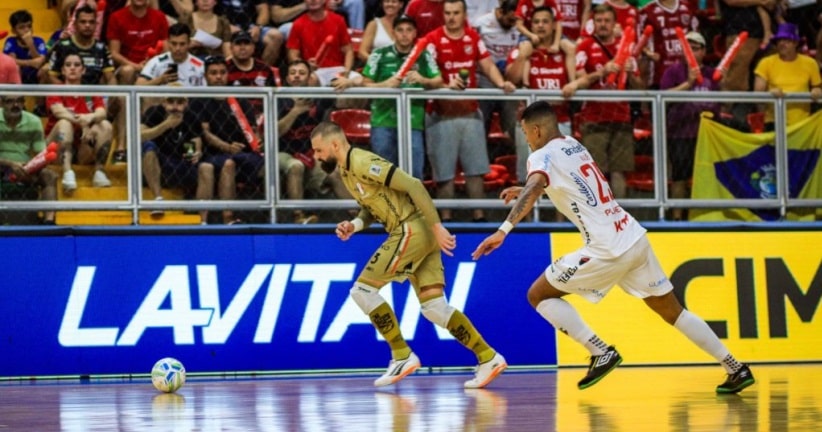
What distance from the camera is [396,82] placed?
1571cm

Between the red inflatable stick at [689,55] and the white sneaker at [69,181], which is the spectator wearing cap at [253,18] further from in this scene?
the red inflatable stick at [689,55]

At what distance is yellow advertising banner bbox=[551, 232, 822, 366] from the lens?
15455mm

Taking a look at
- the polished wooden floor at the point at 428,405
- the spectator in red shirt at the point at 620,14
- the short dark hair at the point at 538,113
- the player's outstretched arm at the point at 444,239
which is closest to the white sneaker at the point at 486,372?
the polished wooden floor at the point at 428,405

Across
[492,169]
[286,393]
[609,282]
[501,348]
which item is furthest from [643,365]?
[286,393]

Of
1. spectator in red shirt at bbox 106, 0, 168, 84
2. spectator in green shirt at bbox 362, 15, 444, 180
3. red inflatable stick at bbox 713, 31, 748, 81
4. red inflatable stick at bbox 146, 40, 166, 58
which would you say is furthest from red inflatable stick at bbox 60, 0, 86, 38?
red inflatable stick at bbox 713, 31, 748, 81

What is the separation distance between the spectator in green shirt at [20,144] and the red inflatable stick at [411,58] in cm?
408

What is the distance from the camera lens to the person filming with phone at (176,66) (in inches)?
611

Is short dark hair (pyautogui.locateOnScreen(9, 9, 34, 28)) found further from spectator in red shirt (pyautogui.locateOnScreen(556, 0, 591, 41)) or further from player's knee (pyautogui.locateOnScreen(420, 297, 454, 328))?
player's knee (pyautogui.locateOnScreen(420, 297, 454, 328))

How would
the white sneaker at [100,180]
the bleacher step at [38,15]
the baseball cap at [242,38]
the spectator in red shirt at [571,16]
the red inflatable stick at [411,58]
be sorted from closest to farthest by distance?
the white sneaker at [100,180], the red inflatable stick at [411,58], the baseball cap at [242,38], the bleacher step at [38,15], the spectator in red shirt at [571,16]

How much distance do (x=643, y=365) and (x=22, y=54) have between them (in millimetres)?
8138

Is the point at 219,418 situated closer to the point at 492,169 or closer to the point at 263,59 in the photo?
the point at 492,169

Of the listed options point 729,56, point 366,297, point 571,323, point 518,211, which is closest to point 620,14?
point 729,56

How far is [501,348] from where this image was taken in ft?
50.2

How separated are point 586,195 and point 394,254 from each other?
2096 millimetres
